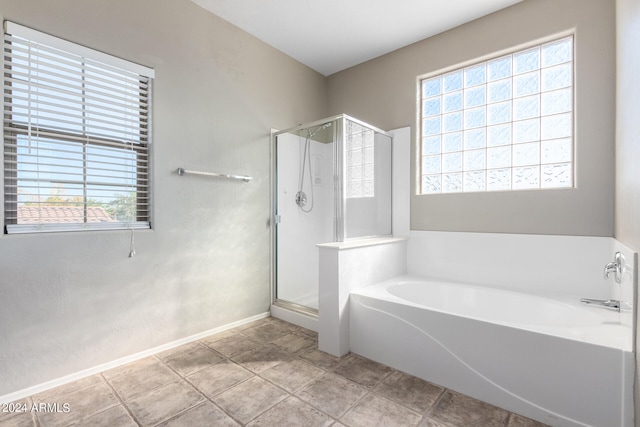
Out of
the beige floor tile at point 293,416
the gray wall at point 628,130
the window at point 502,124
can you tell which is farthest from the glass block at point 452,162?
the beige floor tile at point 293,416

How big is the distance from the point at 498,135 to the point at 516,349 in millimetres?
1704

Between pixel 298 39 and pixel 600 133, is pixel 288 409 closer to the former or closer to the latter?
pixel 600 133

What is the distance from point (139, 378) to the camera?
1.83 meters

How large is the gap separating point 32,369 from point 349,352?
1.88 meters

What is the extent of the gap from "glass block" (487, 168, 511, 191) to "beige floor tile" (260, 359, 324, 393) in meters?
1.95

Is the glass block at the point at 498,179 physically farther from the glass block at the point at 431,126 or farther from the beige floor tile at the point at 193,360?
the beige floor tile at the point at 193,360

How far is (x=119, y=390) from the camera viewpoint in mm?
1699

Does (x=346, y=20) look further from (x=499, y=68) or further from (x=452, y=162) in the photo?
(x=452, y=162)

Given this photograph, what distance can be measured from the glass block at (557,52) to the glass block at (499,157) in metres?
0.66

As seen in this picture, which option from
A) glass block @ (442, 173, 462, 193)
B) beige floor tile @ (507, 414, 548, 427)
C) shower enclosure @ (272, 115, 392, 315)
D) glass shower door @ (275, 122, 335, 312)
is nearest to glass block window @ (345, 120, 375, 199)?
shower enclosure @ (272, 115, 392, 315)

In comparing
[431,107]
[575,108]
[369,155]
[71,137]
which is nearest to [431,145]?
[431,107]

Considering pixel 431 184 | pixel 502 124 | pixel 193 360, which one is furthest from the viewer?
pixel 431 184

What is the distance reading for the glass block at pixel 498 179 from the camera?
2406 mm

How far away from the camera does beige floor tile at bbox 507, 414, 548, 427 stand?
1408 mm
